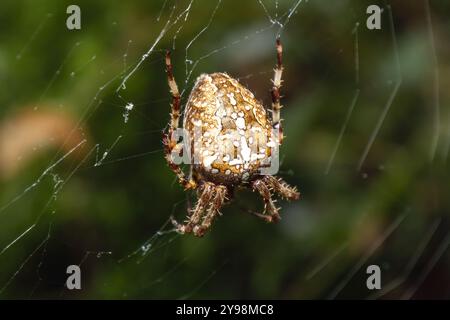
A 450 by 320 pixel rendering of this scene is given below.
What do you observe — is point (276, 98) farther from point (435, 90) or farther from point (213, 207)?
point (435, 90)

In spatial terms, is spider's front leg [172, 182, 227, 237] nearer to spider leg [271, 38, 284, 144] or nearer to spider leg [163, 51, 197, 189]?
spider leg [163, 51, 197, 189]

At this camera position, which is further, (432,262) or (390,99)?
(432,262)

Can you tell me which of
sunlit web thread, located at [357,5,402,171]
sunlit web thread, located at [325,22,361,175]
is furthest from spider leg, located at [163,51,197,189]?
sunlit web thread, located at [357,5,402,171]

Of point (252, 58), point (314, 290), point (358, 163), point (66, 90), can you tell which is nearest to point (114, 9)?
point (66, 90)

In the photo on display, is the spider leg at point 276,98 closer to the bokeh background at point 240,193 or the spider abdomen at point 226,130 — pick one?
the spider abdomen at point 226,130

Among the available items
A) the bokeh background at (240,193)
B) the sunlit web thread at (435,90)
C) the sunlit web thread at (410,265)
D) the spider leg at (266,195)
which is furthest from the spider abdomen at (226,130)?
the sunlit web thread at (410,265)

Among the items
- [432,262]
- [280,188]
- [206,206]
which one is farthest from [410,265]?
[206,206]

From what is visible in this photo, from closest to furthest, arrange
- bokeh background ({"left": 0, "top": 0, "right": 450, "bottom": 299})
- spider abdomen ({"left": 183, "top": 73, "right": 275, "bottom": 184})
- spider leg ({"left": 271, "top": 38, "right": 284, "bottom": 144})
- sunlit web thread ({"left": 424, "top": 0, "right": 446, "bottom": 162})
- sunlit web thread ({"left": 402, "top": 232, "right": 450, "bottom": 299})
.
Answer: spider abdomen ({"left": 183, "top": 73, "right": 275, "bottom": 184}) → spider leg ({"left": 271, "top": 38, "right": 284, "bottom": 144}) → bokeh background ({"left": 0, "top": 0, "right": 450, "bottom": 299}) → sunlit web thread ({"left": 424, "top": 0, "right": 446, "bottom": 162}) → sunlit web thread ({"left": 402, "top": 232, "right": 450, "bottom": 299})
